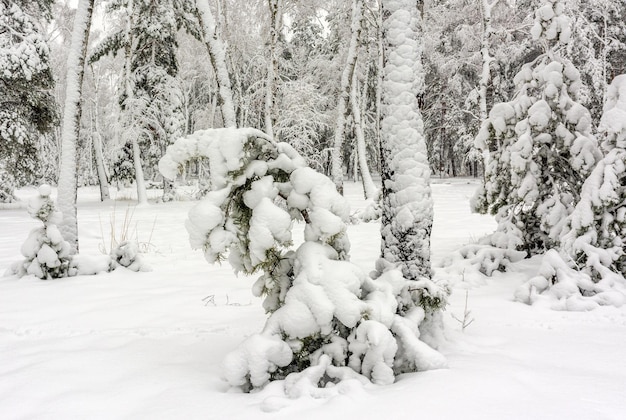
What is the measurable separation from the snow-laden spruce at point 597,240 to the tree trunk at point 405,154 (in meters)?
A: 1.80

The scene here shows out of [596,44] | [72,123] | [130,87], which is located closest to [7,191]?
[130,87]

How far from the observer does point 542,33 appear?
545cm

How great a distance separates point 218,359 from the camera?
9.95 ft

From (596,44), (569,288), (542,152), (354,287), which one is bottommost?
(569,288)

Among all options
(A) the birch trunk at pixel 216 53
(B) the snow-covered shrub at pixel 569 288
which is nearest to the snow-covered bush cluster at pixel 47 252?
(A) the birch trunk at pixel 216 53

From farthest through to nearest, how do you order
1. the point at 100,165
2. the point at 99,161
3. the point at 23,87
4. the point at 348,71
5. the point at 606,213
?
the point at 100,165 → the point at 99,161 → the point at 23,87 → the point at 348,71 → the point at 606,213

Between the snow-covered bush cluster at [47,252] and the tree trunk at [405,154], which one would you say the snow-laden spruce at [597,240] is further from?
the snow-covered bush cluster at [47,252]

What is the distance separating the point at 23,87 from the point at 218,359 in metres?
12.6

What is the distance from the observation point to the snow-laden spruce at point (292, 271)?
2439 mm

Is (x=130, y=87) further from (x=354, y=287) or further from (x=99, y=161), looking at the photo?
(x=354, y=287)

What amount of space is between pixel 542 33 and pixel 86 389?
6.03m

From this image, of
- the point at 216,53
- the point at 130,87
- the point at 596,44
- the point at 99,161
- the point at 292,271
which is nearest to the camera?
the point at 292,271

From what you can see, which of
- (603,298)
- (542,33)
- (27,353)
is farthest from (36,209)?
(542,33)

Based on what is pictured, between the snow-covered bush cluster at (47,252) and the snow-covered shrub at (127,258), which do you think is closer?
the snow-covered bush cluster at (47,252)
